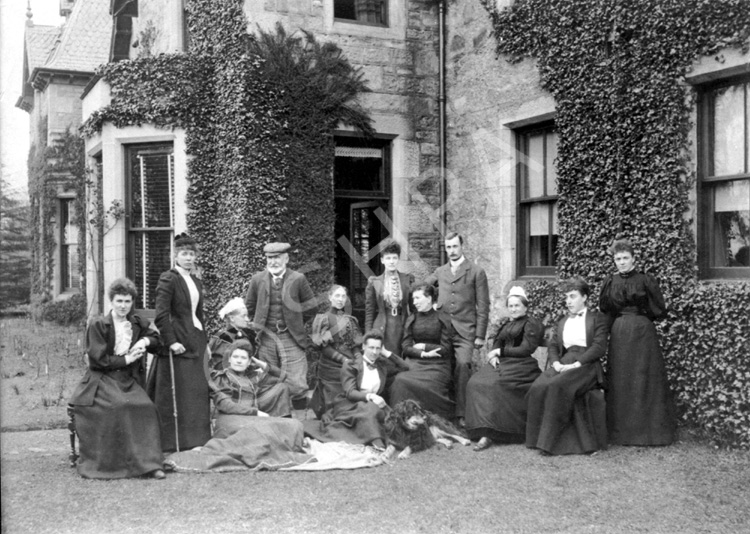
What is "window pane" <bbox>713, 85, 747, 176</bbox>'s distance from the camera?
6.60 metres

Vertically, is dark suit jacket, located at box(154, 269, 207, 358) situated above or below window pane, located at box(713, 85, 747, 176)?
below

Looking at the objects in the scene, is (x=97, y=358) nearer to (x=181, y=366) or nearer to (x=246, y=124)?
(x=181, y=366)

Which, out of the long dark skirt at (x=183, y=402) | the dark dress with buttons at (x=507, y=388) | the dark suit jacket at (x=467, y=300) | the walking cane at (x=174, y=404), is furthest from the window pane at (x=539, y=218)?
the walking cane at (x=174, y=404)

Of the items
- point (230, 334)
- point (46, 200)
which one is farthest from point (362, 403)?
point (46, 200)

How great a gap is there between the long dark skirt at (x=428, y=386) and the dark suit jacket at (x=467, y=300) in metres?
0.43

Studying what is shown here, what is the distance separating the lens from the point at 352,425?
654 cm

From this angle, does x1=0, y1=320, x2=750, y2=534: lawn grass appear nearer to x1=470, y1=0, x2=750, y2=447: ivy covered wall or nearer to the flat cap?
x1=470, y1=0, x2=750, y2=447: ivy covered wall

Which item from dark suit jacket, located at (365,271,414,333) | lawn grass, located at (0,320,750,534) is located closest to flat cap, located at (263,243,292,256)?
dark suit jacket, located at (365,271,414,333)

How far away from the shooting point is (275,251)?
7.50 meters

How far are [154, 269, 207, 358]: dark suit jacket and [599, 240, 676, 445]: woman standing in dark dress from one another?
3559 millimetres

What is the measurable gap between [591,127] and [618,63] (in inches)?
25.9

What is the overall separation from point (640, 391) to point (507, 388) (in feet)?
3.64

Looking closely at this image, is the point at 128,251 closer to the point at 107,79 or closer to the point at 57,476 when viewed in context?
the point at 107,79

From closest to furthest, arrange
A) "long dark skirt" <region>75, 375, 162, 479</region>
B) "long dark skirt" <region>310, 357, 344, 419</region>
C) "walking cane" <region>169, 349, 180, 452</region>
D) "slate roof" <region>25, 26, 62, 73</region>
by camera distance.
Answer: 1. "long dark skirt" <region>75, 375, 162, 479</region>
2. "walking cane" <region>169, 349, 180, 452</region>
3. "long dark skirt" <region>310, 357, 344, 419</region>
4. "slate roof" <region>25, 26, 62, 73</region>
